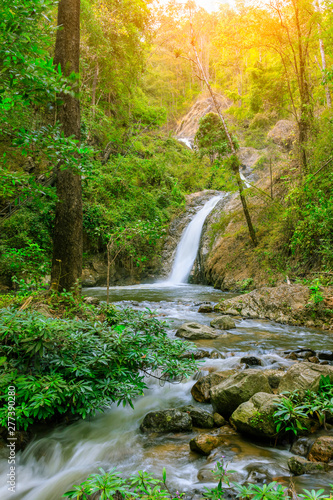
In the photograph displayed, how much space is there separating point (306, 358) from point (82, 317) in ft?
12.0

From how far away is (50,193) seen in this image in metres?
3.43

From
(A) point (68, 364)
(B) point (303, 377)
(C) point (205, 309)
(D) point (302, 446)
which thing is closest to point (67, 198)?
(A) point (68, 364)

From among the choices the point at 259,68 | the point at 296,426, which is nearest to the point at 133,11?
the point at 259,68

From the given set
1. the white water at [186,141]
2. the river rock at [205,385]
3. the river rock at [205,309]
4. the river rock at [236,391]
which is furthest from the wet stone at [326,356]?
the white water at [186,141]

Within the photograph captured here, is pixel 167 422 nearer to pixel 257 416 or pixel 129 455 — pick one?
pixel 129 455

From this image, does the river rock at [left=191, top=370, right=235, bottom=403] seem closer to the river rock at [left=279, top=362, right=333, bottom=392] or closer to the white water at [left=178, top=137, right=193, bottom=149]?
the river rock at [left=279, top=362, right=333, bottom=392]

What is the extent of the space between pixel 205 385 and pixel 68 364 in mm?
1937

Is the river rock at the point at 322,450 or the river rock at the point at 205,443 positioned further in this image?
the river rock at the point at 205,443

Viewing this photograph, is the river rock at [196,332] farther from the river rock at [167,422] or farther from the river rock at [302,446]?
the river rock at [302,446]

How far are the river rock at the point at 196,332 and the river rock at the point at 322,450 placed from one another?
3.47 metres

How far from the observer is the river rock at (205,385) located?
3698mm

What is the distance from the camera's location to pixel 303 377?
307 centimetres

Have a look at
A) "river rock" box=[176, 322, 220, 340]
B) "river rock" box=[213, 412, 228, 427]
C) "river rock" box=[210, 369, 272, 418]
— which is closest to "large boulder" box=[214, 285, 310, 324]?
"river rock" box=[176, 322, 220, 340]

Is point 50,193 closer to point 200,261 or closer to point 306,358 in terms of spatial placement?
point 306,358
